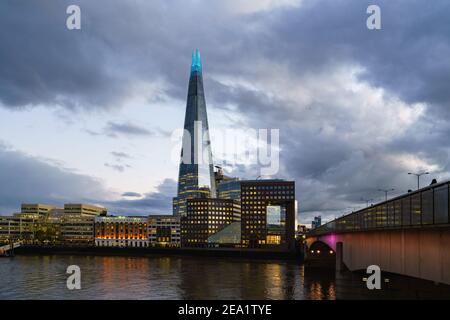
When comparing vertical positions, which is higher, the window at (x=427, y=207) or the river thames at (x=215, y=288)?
the window at (x=427, y=207)

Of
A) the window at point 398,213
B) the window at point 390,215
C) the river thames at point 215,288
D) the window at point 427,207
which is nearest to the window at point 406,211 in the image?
the window at point 398,213

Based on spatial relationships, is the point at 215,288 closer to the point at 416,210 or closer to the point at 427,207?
the point at 416,210

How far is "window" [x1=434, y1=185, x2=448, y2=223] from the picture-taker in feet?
83.2

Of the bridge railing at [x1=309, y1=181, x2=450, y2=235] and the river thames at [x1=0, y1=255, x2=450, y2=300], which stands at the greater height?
the bridge railing at [x1=309, y1=181, x2=450, y2=235]

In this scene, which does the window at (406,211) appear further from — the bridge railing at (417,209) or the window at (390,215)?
the window at (390,215)

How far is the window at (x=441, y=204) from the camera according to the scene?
83.2ft

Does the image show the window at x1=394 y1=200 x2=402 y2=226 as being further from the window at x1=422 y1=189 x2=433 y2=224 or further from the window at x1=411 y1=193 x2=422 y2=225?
the window at x1=422 y1=189 x2=433 y2=224

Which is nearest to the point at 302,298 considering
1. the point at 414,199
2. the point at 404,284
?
the point at 404,284

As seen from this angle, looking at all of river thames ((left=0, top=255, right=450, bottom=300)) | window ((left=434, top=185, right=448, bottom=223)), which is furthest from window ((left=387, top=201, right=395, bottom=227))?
river thames ((left=0, top=255, right=450, bottom=300))

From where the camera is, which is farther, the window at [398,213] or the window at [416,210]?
the window at [398,213]

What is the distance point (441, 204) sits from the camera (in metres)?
26.0
